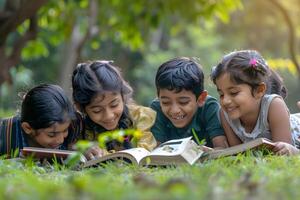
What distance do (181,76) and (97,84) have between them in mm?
594

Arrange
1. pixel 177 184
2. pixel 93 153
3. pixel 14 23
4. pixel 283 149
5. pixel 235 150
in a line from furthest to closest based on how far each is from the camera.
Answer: pixel 14 23
pixel 93 153
pixel 283 149
pixel 235 150
pixel 177 184

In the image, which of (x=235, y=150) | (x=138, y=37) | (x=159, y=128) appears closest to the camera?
(x=235, y=150)

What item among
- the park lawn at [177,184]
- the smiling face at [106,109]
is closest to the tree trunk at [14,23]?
the smiling face at [106,109]

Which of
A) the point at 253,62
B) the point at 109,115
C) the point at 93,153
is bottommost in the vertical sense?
the point at 93,153

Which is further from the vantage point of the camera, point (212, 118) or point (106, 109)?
point (212, 118)

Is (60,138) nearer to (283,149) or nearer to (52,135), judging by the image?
(52,135)

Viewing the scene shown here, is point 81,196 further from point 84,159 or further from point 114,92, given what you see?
point 114,92

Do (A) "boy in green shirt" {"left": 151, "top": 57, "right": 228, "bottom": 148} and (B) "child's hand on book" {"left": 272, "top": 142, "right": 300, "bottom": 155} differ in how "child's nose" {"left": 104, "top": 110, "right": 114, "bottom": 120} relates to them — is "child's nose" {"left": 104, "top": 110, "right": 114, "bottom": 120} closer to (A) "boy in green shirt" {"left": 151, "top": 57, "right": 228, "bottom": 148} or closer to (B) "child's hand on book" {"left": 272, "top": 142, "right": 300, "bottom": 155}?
(A) "boy in green shirt" {"left": 151, "top": 57, "right": 228, "bottom": 148}

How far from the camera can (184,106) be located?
17.2ft

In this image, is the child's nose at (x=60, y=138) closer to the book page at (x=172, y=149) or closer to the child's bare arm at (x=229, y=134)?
the book page at (x=172, y=149)

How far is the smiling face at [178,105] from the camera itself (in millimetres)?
5227

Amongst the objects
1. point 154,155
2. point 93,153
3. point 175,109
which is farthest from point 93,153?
point 154,155

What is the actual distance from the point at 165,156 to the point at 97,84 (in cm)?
125

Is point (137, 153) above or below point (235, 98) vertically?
below
